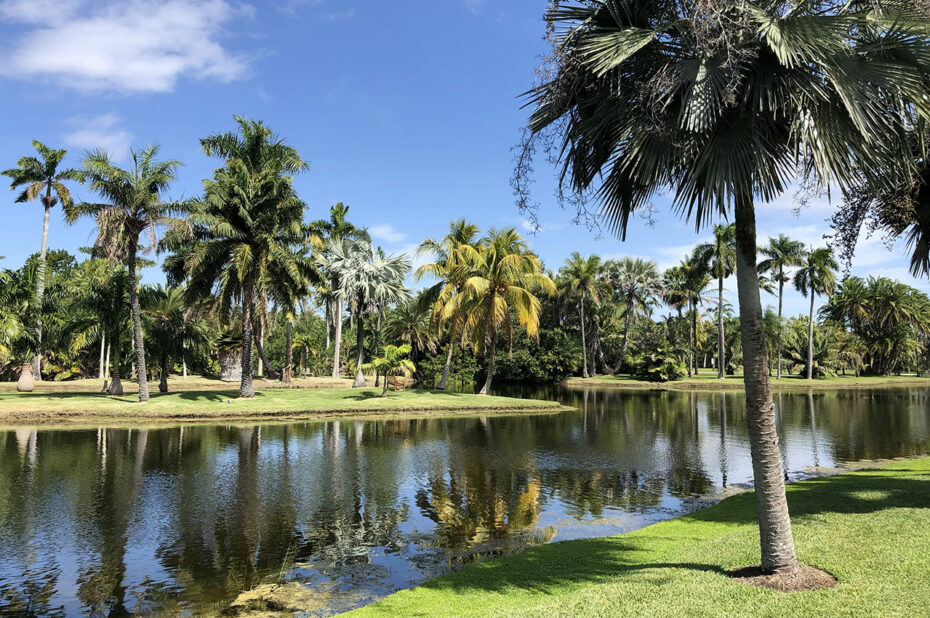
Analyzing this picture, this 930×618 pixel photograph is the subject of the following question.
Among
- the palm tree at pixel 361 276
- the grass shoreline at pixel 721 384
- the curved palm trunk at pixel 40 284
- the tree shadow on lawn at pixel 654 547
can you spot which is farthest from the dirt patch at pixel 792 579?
the grass shoreline at pixel 721 384

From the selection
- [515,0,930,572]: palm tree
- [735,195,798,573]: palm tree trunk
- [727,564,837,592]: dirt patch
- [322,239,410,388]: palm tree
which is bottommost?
[727,564,837,592]: dirt patch

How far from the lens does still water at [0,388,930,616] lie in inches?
364

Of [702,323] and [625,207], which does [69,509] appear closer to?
[625,207]

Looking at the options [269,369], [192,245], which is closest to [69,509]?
[192,245]

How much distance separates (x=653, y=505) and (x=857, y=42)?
1095 cm

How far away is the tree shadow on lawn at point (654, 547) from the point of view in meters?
8.02

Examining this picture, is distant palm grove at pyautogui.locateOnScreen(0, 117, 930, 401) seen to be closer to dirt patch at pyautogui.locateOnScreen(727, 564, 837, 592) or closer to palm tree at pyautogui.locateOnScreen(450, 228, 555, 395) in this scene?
palm tree at pyautogui.locateOnScreen(450, 228, 555, 395)

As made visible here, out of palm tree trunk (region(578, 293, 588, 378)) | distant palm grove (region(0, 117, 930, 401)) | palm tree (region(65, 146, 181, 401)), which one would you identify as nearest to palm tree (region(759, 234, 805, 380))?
distant palm grove (region(0, 117, 930, 401))

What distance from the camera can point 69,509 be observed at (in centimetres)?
1291

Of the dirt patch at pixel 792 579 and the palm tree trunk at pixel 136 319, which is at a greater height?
the palm tree trunk at pixel 136 319

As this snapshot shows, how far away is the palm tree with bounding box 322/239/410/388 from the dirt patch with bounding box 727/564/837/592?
119 ft

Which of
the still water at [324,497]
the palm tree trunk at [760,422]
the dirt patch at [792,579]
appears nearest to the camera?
the dirt patch at [792,579]

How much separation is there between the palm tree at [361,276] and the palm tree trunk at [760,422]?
118 feet

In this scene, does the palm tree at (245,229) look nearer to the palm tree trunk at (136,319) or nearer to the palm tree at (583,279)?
the palm tree trunk at (136,319)
